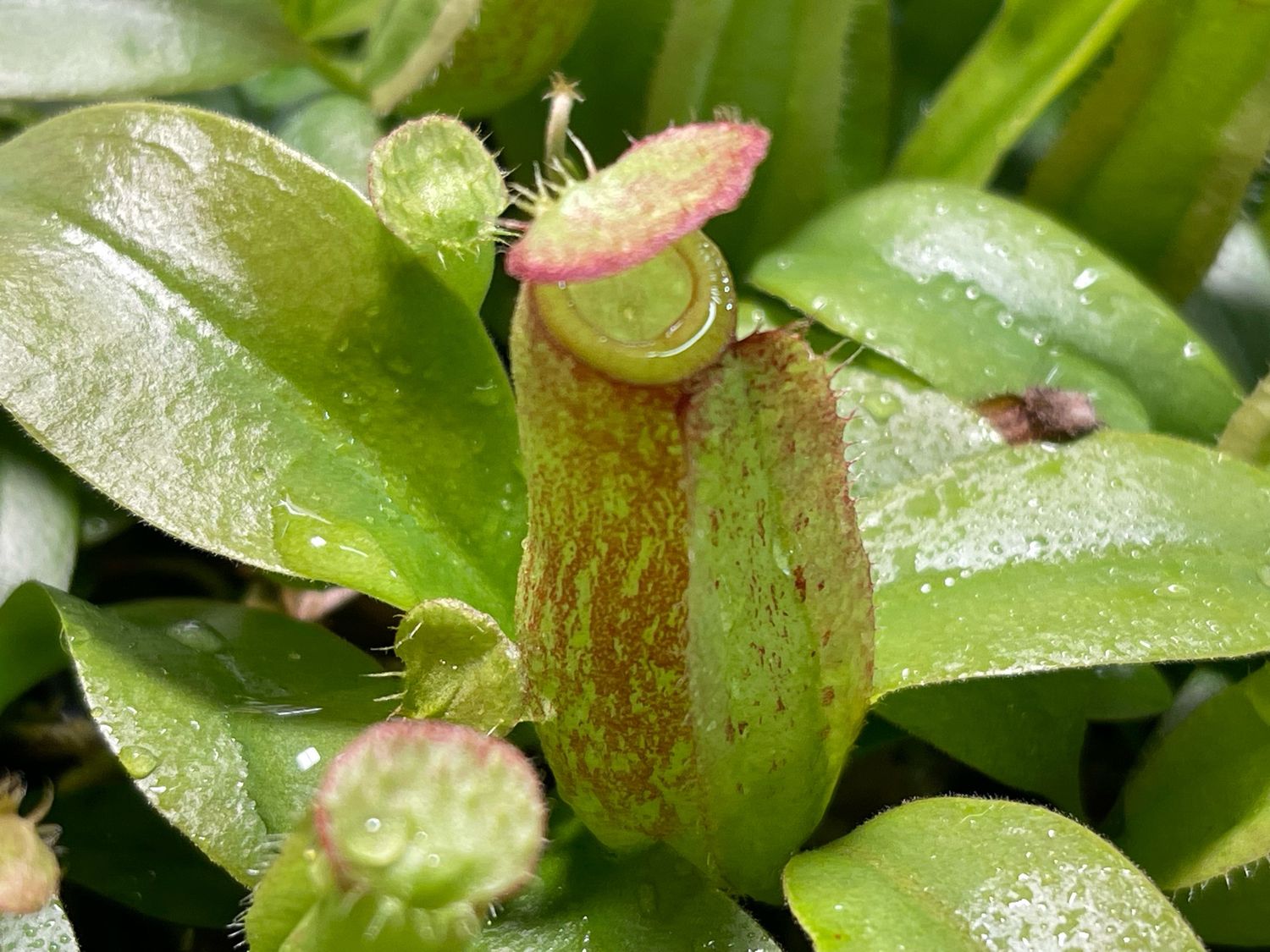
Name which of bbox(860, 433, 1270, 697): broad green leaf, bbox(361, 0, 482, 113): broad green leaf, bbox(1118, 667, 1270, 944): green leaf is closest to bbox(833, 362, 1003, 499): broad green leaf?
bbox(860, 433, 1270, 697): broad green leaf

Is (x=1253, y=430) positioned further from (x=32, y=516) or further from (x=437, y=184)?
(x=32, y=516)

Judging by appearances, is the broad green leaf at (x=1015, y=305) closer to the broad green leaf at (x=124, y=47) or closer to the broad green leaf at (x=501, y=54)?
the broad green leaf at (x=501, y=54)

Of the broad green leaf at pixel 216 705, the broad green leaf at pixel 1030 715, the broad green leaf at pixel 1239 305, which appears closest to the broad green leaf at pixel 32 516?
the broad green leaf at pixel 216 705

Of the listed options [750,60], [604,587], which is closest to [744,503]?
[604,587]

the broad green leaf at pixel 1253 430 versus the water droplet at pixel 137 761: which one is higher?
the broad green leaf at pixel 1253 430

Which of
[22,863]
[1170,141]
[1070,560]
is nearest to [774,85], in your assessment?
[1170,141]

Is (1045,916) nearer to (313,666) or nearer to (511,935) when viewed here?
(511,935)
